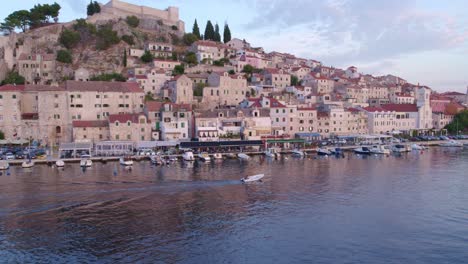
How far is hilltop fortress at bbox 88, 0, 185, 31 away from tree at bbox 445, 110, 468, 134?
60.9m

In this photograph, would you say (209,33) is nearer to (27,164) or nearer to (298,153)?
(298,153)

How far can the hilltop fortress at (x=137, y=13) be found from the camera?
8819cm

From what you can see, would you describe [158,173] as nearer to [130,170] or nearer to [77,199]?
[130,170]

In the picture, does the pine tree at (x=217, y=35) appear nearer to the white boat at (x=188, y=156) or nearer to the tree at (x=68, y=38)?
the tree at (x=68, y=38)

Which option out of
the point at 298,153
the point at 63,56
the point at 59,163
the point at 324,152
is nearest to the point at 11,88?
the point at 59,163

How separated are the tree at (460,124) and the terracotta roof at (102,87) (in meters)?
59.6

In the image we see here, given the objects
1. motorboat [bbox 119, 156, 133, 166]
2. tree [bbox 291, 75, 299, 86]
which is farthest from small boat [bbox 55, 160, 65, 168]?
tree [bbox 291, 75, 299, 86]

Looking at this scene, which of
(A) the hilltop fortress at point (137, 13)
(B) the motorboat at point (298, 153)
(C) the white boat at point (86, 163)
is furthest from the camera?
(A) the hilltop fortress at point (137, 13)

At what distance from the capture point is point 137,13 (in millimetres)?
93688

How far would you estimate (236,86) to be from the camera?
230ft

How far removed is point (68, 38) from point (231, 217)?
215ft

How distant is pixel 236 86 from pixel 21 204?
47072mm

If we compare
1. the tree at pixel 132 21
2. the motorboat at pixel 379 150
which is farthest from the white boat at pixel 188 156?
the tree at pixel 132 21

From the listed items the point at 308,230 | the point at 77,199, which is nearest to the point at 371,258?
the point at 308,230
